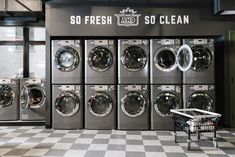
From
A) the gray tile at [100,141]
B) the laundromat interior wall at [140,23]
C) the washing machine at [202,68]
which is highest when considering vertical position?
the laundromat interior wall at [140,23]

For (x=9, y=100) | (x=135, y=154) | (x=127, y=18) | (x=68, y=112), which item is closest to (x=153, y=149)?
(x=135, y=154)

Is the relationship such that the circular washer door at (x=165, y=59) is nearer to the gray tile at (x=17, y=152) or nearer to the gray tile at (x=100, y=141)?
the gray tile at (x=100, y=141)

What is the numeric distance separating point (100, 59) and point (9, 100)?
7.59ft

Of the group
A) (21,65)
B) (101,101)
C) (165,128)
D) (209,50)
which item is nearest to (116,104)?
(101,101)

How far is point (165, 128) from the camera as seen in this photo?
5.42 meters

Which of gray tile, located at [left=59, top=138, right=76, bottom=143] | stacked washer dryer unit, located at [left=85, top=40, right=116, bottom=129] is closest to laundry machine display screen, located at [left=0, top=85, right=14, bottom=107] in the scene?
stacked washer dryer unit, located at [left=85, top=40, right=116, bottom=129]

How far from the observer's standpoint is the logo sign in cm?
555

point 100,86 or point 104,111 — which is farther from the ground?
point 100,86

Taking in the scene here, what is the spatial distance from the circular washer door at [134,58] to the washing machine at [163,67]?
19cm

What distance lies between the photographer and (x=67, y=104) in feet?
18.3

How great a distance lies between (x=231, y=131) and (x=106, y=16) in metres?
3.53

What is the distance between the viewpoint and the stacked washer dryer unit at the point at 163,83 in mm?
5414

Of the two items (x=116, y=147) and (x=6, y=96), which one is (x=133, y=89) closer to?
(x=116, y=147)

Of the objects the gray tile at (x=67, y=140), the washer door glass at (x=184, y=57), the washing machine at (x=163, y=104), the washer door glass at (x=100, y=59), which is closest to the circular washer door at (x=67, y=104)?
the washer door glass at (x=100, y=59)
